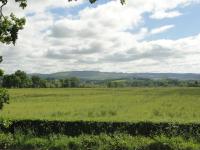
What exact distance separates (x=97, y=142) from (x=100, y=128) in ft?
7.40

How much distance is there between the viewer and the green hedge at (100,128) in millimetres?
23078

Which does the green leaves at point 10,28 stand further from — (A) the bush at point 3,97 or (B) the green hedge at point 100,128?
(B) the green hedge at point 100,128

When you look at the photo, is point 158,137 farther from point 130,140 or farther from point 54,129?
point 54,129

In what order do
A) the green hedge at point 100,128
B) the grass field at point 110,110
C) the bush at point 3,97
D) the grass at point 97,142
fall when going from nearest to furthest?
the bush at point 3,97 < the grass at point 97,142 < the green hedge at point 100,128 < the grass field at point 110,110

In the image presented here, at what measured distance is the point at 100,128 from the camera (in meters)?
24.8

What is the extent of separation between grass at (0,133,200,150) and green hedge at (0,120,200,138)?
0.83 meters

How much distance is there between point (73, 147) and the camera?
22.6 meters

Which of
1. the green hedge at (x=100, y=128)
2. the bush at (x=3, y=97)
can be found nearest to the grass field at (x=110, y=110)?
the green hedge at (x=100, y=128)

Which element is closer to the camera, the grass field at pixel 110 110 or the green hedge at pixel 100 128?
the green hedge at pixel 100 128

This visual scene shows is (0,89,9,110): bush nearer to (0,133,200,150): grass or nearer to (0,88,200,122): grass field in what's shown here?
(0,133,200,150): grass

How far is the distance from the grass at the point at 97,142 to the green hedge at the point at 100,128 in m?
0.83

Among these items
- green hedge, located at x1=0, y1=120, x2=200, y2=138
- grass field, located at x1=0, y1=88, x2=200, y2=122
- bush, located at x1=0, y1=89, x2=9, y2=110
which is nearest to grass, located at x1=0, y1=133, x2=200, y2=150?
green hedge, located at x1=0, y1=120, x2=200, y2=138

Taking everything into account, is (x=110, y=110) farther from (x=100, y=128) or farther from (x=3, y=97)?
(x=3, y=97)

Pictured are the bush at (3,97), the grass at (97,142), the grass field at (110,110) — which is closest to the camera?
the bush at (3,97)
